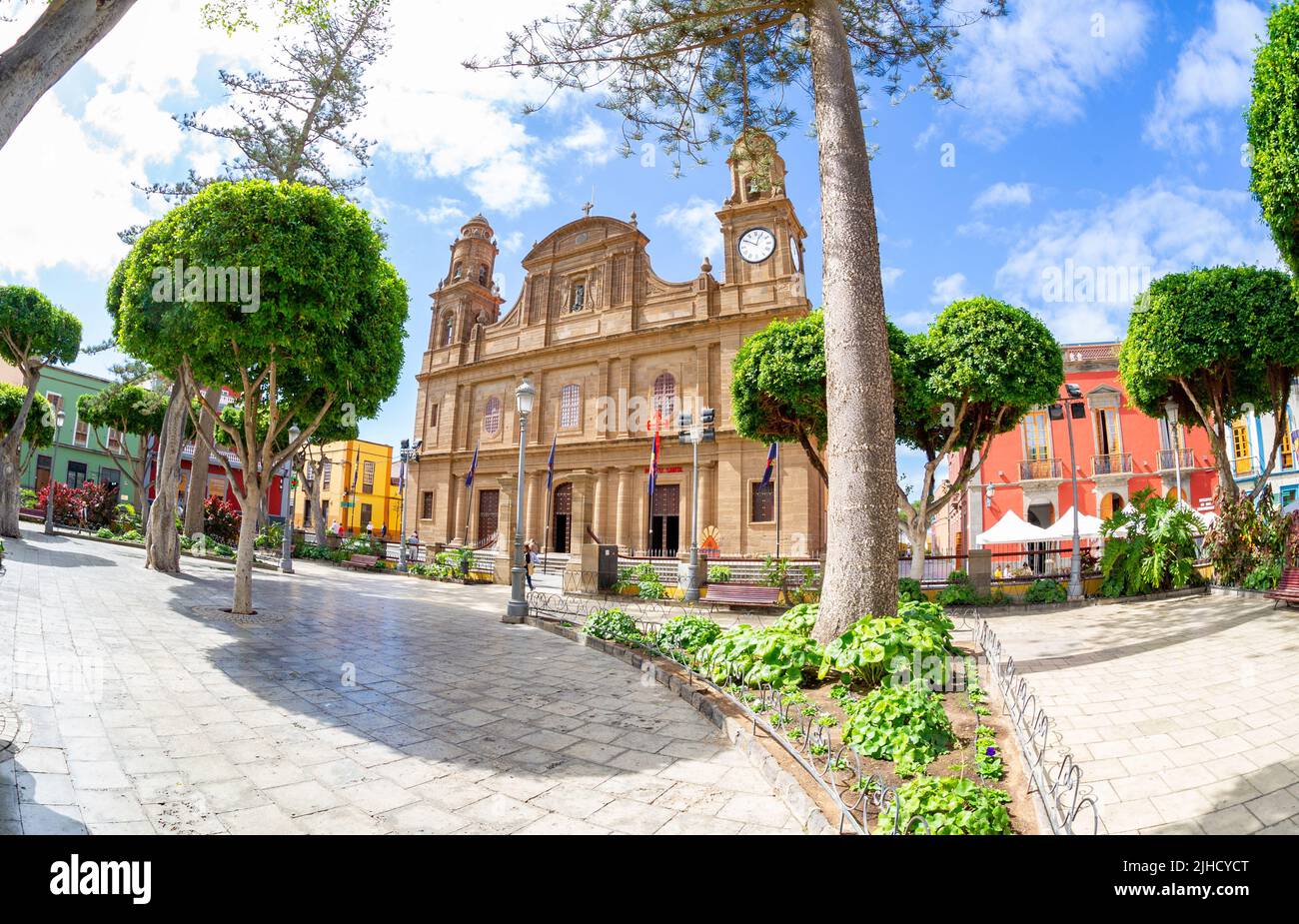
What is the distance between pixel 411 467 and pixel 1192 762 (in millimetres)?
36717

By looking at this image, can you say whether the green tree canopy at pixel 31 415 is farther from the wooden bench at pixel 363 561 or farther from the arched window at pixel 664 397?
the arched window at pixel 664 397

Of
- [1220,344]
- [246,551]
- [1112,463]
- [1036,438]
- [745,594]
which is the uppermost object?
[1036,438]

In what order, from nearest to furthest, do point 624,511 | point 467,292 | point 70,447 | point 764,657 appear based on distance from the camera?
point 764,657 < point 624,511 < point 70,447 < point 467,292

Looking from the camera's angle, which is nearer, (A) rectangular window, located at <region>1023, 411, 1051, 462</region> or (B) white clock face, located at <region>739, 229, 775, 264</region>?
(A) rectangular window, located at <region>1023, 411, 1051, 462</region>

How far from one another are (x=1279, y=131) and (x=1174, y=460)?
2161 centimetres

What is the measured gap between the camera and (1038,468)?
81.9 feet

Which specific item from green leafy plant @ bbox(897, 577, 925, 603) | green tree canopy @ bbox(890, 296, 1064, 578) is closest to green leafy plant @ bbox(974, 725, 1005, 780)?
green leafy plant @ bbox(897, 577, 925, 603)

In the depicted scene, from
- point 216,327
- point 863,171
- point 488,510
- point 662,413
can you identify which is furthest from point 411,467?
point 863,171

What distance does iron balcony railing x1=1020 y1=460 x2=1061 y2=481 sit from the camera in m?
24.6

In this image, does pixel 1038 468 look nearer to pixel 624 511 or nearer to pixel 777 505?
pixel 777 505

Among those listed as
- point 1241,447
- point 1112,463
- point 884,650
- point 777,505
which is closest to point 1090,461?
point 1112,463

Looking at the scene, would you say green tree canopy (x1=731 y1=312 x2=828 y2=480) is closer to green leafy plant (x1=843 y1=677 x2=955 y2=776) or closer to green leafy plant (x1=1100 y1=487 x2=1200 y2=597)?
green leafy plant (x1=1100 y1=487 x2=1200 y2=597)

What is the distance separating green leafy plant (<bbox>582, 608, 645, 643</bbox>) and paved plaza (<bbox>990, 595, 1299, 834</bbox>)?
4.66m
